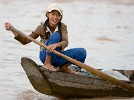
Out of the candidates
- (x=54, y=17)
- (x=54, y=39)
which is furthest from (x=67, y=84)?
A: (x=54, y=17)

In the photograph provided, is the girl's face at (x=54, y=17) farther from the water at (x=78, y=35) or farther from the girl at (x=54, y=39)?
the water at (x=78, y=35)

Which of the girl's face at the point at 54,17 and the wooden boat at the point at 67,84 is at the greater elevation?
the girl's face at the point at 54,17

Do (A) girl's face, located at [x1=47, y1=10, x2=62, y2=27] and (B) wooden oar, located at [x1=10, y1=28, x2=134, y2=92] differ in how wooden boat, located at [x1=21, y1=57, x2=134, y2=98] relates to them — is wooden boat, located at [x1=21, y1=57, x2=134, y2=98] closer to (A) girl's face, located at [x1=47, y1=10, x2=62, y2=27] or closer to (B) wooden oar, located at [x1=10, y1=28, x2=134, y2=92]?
(B) wooden oar, located at [x1=10, y1=28, x2=134, y2=92]

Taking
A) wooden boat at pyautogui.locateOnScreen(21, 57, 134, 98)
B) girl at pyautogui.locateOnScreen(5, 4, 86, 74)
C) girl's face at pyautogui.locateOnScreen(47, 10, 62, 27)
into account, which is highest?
girl's face at pyautogui.locateOnScreen(47, 10, 62, 27)

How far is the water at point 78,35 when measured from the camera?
7332 mm

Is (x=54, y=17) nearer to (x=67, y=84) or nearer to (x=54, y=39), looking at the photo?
(x=54, y=39)

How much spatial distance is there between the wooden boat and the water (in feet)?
0.61

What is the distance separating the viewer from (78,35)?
469 inches

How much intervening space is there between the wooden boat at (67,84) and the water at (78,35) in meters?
0.19

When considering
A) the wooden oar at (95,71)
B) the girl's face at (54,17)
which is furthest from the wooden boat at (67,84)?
the girl's face at (54,17)

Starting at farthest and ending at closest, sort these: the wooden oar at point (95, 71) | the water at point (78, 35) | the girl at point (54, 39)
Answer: the water at point (78, 35)
the girl at point (54, 39)
the wooden oar at point (95, 71)

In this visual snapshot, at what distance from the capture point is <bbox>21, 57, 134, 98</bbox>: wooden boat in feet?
18.8

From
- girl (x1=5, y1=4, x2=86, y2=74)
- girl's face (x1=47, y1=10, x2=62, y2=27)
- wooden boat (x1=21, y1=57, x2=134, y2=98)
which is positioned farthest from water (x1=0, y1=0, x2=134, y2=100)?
girl's face (x1=47, y1=10, x2=62, y2=27)

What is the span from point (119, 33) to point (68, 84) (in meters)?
6.86
